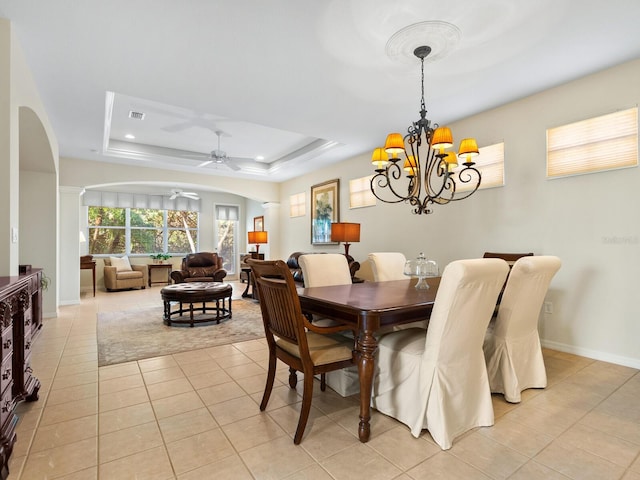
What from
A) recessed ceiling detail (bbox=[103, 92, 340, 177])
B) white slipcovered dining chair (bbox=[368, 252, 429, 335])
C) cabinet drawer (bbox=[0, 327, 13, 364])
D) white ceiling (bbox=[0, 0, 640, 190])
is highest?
recessed ceiling detail (bbox=[103, 92, 340, 177])

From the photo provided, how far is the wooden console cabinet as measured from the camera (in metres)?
1.60

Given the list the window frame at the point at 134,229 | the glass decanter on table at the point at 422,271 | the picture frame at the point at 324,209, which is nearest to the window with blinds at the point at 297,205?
the picture frame at the point at 324,209

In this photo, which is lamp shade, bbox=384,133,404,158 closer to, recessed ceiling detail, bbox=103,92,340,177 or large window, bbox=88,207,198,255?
recessed ceiling detail, bbox=103,92,340,177

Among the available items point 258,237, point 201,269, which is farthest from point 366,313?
point 201,269

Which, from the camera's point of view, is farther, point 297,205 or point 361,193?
point 297,205

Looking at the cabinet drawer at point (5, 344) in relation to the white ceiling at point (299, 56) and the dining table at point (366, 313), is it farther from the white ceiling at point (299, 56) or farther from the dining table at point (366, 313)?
the white ceiling at point (299, 56)

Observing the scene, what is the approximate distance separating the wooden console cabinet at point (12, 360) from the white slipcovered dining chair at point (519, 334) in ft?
9.02

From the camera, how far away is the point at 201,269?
6590mm

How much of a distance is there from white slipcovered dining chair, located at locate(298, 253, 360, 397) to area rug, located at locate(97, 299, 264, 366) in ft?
4.72

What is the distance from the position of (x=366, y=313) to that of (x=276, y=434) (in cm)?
86

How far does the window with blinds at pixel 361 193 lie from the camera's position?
5.73 meters

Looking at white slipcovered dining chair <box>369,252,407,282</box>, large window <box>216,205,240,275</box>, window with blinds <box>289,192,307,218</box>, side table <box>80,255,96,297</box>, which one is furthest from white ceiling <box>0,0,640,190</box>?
large window <box>216,205,240,275</box>

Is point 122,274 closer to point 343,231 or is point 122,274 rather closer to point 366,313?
point 343,231

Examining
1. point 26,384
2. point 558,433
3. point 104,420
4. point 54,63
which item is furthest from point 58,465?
point 54,63
